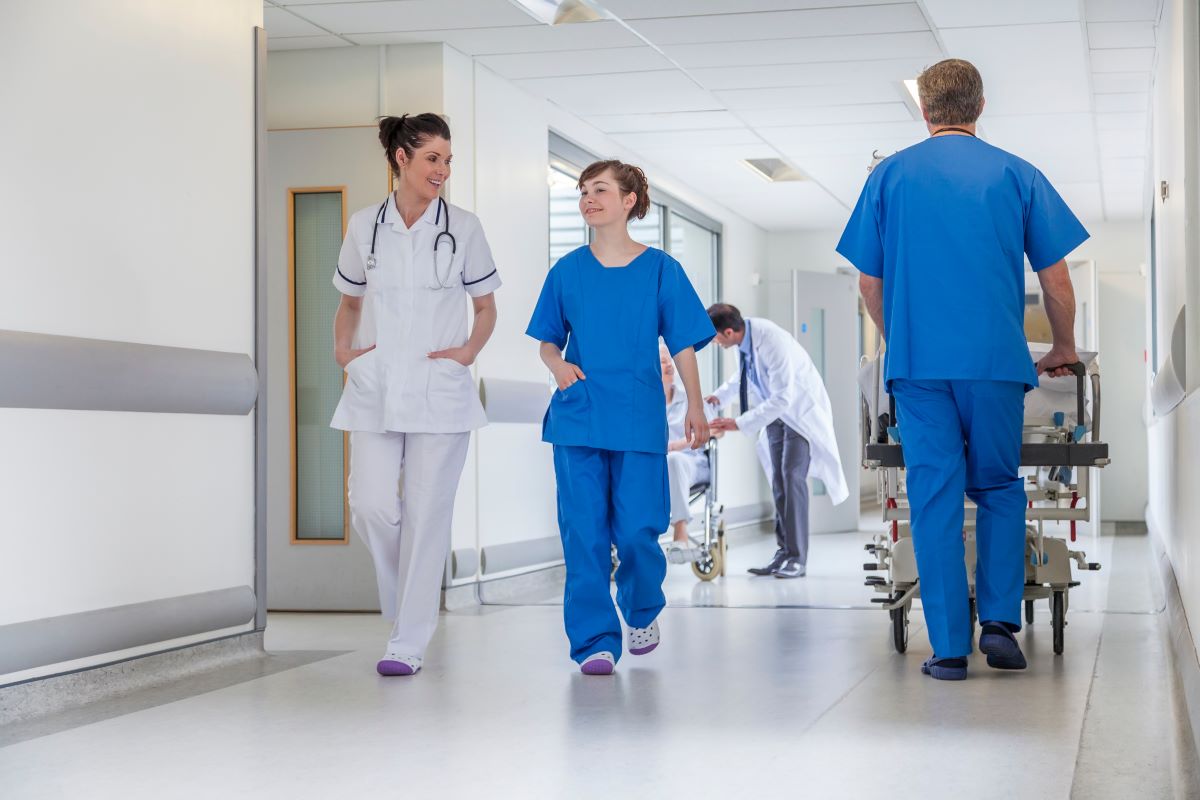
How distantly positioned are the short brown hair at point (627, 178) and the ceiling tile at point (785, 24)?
183 cm

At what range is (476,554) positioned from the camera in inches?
243

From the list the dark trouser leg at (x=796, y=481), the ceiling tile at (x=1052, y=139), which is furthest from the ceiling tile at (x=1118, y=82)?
the dark trouser leg at (x=796, y=481)

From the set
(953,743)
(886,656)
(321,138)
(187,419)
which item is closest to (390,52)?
(321,138)

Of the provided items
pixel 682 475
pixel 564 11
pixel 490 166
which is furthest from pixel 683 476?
pixel 564 11

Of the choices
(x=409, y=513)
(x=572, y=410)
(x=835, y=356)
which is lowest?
(x=409, y=513)

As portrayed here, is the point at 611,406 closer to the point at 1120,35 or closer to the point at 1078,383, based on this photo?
the point at 1078,383

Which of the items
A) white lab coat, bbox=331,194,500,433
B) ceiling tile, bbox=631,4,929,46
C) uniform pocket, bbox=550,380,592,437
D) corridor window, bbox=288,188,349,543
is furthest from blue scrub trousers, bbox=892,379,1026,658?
corridor window, bbox=288,188,349,543

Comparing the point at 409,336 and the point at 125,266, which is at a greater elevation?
the point at 125,266

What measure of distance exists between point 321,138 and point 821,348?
19.6ft

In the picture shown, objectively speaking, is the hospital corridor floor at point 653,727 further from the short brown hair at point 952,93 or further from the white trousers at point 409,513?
the short brown hair at point 952,93

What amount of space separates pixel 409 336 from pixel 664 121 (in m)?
4.11

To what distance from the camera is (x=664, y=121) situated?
7.78 meters

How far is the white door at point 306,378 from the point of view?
19.6ft

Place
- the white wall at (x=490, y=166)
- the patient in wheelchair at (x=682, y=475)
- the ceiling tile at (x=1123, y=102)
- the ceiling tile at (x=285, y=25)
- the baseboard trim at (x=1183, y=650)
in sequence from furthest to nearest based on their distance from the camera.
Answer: the ceiling tile at (x=1123, y=102)
the patient in wheelchair at (x=682, y=475)
the white wall at (x=490, y=166)
the ceiling tile at (x=285, y=25)
the baseboard trim at (x=1183, y=650)
